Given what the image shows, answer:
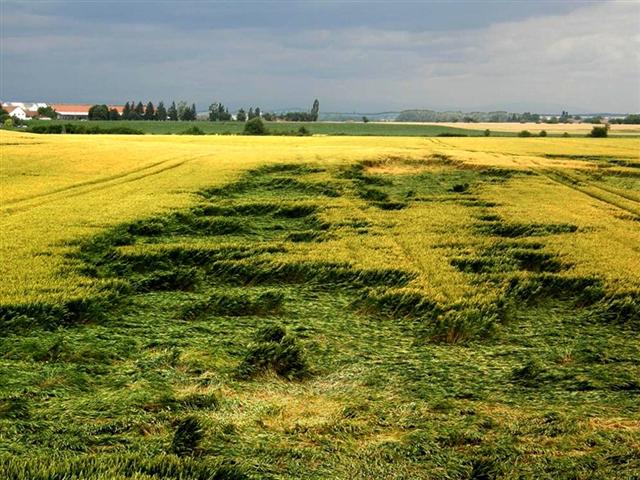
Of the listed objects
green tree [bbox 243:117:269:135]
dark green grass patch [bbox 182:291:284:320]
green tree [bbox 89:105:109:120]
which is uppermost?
green tree [bbox 89:105:109:120]

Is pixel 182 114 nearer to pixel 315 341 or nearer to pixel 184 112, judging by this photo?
pixel 184 112

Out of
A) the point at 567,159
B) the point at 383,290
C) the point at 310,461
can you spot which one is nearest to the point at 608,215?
the point at 383,290

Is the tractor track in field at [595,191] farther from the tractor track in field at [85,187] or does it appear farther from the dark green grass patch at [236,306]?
the tractor track in field at [85,187]

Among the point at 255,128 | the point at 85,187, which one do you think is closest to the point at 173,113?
the point at 255,128

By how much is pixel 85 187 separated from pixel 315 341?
1474 centimetres

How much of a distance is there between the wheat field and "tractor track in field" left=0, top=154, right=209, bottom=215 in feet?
0.60

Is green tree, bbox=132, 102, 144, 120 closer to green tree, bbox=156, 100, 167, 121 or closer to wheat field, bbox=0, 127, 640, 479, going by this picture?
green tree, bbox=156, 100, 167, 121

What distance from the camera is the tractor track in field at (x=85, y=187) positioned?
50.6 ft

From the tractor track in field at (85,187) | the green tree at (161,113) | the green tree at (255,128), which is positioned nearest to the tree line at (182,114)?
the green tree at (161,113)

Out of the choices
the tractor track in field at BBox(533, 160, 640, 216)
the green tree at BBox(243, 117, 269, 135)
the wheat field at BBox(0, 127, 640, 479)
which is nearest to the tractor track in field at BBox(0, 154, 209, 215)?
the wheat field at BBox(0, 127, 640, 479)

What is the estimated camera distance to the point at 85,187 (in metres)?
19.9

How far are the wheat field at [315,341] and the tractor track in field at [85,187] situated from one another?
0.60 ft

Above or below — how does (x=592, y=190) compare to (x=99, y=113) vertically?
below

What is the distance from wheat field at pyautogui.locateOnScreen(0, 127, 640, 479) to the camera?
15.7ft
